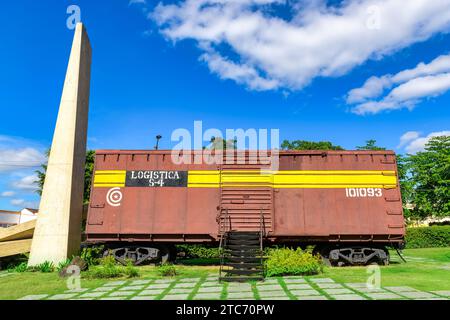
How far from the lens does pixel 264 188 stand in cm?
1125

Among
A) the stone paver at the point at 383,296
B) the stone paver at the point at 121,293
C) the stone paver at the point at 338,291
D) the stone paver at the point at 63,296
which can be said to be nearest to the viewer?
the stone paver at the point at 383,296

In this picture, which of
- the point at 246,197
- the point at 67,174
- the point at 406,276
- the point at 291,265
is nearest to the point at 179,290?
the point at 291,265

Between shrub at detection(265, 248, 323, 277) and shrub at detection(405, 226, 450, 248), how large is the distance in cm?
1597

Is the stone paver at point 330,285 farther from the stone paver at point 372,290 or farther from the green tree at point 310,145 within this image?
the green tree at point 310,145

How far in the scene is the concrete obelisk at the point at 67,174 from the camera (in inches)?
446

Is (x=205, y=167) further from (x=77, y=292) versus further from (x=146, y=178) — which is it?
(x=77, y=292)

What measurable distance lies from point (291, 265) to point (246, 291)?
8.68ft

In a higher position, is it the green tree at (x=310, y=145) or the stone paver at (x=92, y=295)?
the green tree at (x=310, y=145)

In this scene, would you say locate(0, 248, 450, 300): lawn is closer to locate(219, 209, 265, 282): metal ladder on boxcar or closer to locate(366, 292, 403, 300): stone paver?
locate(219, 209, 265, 282): metal ladder on boxcar

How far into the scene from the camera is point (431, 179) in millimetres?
34281

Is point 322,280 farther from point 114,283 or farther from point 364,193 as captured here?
point 114,283

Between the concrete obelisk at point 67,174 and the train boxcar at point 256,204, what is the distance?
99 cm

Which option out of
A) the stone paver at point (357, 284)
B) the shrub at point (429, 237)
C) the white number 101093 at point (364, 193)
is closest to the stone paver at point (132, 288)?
the stone paver at point (357, 284)

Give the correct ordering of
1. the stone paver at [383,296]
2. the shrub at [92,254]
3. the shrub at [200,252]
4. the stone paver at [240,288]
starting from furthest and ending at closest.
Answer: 1. the shrub at [200,252]
2. the shrub at [92,254]
3. the stone paver at [240,288]
4. the stone paver at [383,296]
